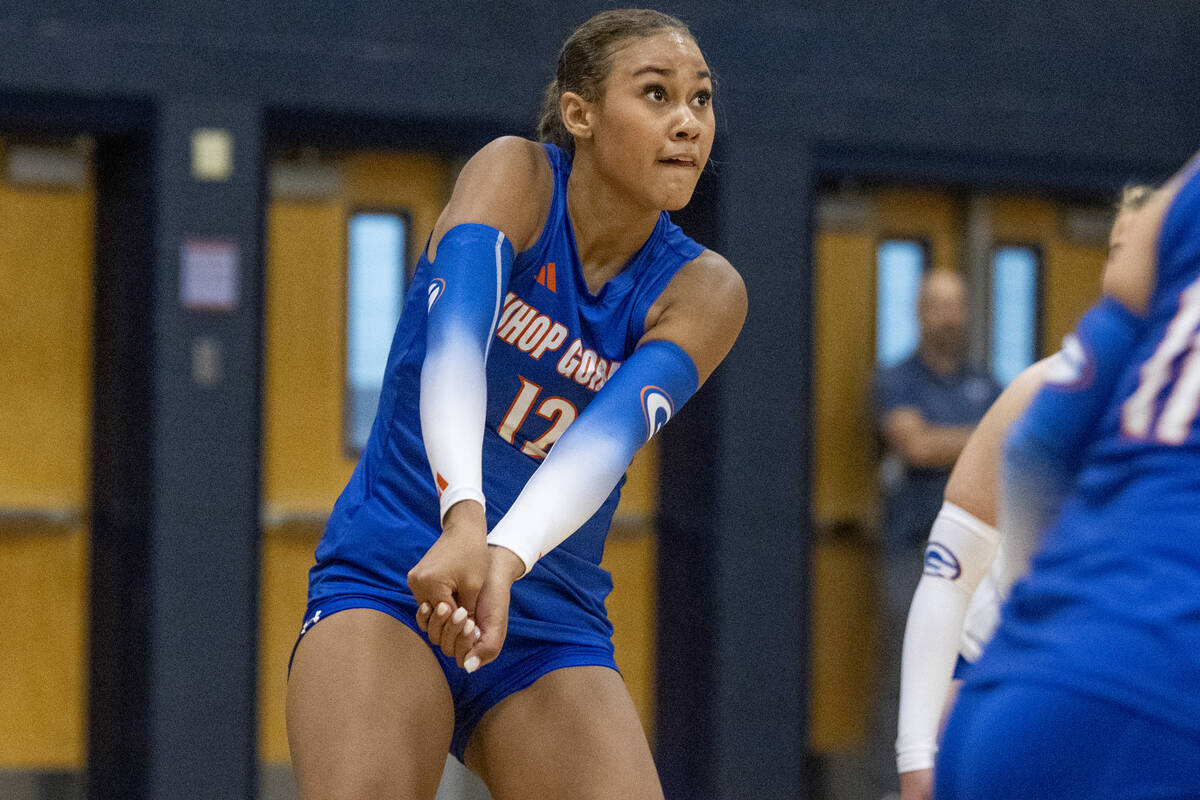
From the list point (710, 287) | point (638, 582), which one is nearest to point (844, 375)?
point (638, 582)

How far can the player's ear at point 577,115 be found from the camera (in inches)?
82.7

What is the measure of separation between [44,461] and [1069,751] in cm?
403

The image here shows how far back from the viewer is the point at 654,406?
1963mm

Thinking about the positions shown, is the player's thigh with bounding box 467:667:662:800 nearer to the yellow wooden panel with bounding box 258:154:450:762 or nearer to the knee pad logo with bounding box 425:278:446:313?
the knee pad logo with bounding box 425:278:446:313

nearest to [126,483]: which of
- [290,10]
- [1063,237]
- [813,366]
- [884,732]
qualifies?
[290,10]

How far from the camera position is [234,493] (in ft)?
14.4

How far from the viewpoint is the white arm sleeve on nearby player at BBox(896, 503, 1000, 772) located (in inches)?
77.4

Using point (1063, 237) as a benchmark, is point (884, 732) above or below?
below

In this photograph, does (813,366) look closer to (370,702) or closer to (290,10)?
(290,10)

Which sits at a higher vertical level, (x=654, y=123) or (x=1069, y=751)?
(x=654, y=123)

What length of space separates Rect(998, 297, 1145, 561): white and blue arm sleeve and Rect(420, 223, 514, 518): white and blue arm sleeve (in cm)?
68

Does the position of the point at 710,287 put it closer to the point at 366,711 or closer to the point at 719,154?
the point at 366,711

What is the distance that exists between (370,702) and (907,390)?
3112 millimetres

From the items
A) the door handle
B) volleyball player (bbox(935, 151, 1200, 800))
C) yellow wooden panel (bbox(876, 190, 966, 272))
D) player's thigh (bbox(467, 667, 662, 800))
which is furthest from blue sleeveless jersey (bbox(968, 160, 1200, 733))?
yellow wooden panel (bbox(876, 190, 966, 272))
